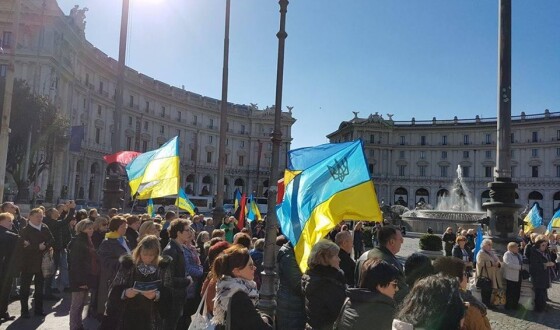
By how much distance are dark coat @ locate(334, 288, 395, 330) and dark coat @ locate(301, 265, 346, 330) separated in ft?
2.38

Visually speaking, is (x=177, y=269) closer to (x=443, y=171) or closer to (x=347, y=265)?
(x=347, y=265)

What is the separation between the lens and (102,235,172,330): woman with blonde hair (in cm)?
442

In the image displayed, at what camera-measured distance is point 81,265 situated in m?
6.54

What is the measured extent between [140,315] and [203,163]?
7577 centimetres

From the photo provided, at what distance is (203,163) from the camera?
79.2 meters

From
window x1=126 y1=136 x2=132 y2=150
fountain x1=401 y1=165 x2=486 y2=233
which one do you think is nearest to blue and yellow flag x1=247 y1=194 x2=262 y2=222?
fountain x1=401 y1=165 x2=486 y2=233

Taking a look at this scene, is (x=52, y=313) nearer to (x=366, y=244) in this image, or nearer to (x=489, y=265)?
(x=489, y=265)

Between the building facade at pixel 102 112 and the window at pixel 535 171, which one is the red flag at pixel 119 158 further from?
the window at pixel 535 171

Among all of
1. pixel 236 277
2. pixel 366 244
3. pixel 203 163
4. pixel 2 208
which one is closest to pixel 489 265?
pixel 236 277

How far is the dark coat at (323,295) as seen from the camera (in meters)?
4.03

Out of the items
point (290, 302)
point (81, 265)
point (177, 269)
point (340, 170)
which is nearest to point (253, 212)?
point (81, 265)

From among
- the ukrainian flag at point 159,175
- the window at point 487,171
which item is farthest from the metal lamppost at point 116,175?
the window at point 487,171

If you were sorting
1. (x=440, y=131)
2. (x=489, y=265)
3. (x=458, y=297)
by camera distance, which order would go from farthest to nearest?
(x=440, y=131) < (x=489, y=265) < (x=458, y=297)

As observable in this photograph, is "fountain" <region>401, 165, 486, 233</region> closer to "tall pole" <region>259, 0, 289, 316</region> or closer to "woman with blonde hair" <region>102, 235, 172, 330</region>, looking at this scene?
"tall pole" <region>259, 0, 289, 316</region>
